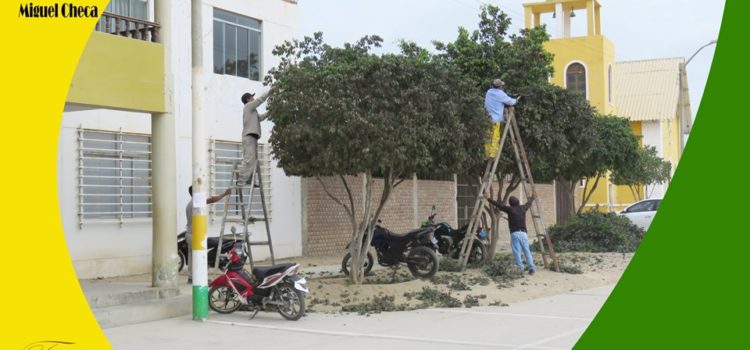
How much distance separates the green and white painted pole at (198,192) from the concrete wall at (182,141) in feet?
5.97

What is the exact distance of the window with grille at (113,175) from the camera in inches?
597

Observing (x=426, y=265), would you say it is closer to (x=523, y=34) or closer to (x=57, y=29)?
(x=523, y=34)

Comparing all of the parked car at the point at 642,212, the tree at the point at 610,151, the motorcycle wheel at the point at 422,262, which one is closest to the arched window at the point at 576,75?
the parked car at the point at 642,212

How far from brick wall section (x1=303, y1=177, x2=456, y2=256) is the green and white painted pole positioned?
30.6ft

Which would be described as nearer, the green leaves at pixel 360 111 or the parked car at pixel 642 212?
the green leaves at pixel 360 111

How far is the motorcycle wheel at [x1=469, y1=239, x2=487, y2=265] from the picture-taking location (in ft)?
57.2

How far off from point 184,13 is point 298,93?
18.8 ft

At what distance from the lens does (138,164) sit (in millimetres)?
16344

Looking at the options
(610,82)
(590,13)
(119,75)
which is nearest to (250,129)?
(119,75)

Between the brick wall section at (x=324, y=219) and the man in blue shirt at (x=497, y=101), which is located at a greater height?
the man in blue shirt at (x=497, y=101)

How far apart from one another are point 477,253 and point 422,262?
3414mm

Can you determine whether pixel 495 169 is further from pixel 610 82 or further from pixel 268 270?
pixel 610 82

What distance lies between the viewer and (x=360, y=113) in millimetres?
12570

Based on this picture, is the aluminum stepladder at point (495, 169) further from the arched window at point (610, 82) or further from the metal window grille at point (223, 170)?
the arched window at point (610, 82)
